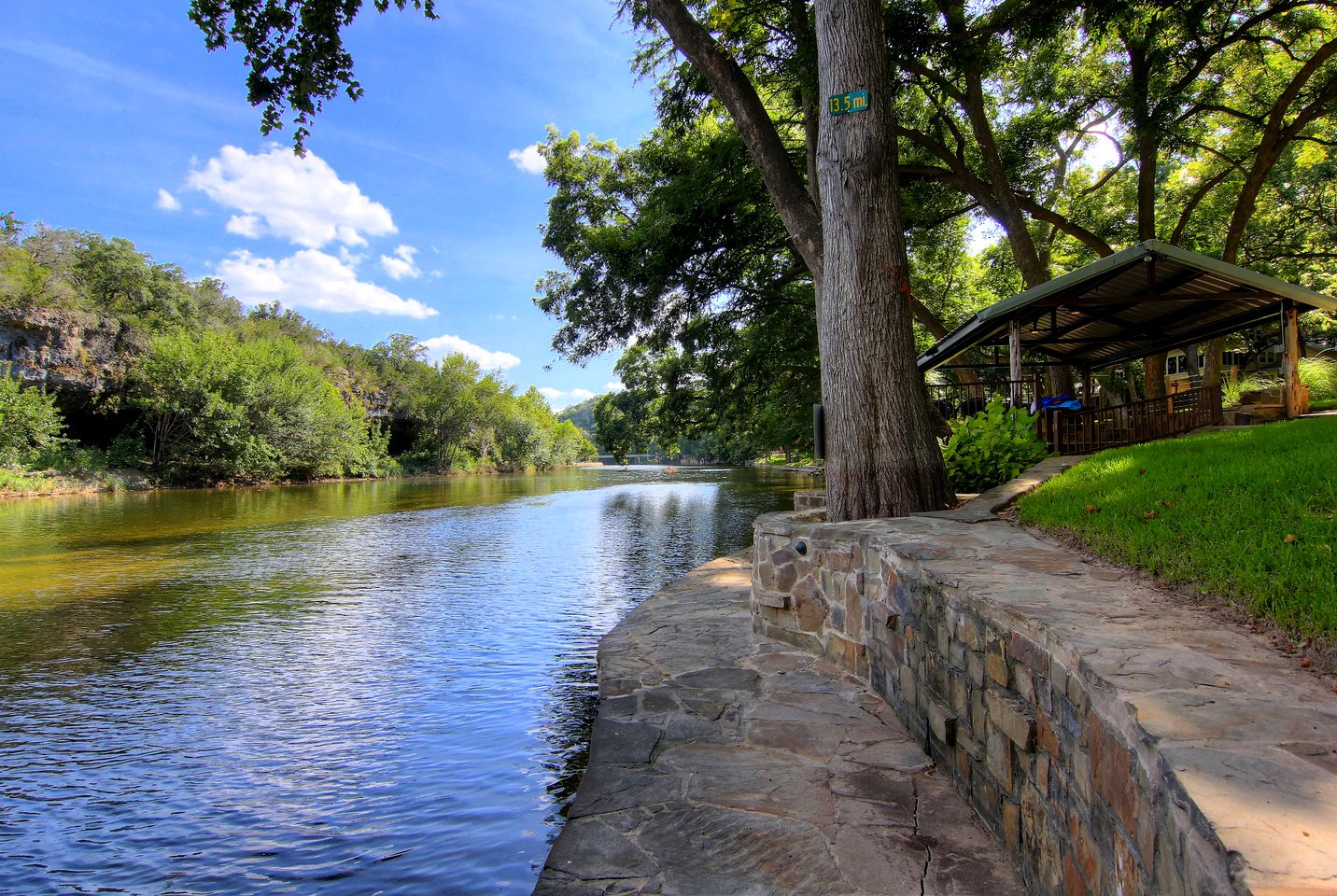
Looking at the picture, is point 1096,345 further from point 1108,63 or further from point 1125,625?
point 1125,625

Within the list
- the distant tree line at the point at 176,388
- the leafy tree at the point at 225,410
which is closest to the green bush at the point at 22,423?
the distant tree line at the point at 176,388

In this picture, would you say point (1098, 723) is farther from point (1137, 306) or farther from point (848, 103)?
point (1137, 306)

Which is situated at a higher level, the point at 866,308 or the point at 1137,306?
the point at 1137,306

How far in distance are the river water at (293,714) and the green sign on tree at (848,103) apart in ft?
16.5

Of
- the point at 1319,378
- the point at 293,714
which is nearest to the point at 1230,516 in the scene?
the point at 293,714

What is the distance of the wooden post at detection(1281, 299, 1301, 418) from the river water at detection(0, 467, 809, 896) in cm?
772

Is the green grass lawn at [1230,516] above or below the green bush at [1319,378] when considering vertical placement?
below

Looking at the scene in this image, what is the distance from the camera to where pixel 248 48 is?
7.51m

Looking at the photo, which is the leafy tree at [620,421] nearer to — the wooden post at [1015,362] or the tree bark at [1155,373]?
the tree bark at [1155,373]

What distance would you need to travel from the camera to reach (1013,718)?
90.6 inches

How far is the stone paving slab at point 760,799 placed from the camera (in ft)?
7.99

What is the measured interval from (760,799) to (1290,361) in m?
9.28

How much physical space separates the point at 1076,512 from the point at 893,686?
68.8 inches

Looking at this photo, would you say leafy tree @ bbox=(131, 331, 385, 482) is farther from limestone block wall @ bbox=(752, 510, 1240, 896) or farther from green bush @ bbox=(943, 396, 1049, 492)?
limestone block wall @ bbox=(752, 510, 1240, 896)
